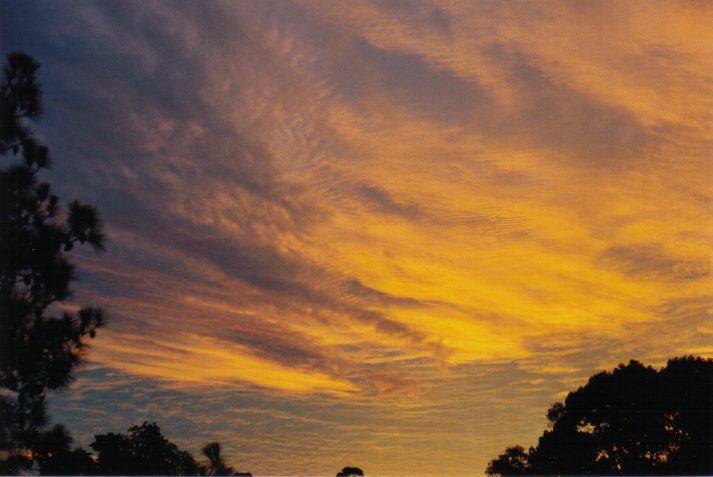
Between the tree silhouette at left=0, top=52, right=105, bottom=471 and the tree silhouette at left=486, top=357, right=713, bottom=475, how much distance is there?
2915 centimetres

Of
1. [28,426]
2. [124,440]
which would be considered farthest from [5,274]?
[124,440]

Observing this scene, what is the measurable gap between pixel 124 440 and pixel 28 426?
34219 mm

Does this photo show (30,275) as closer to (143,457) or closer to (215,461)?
(215,461)

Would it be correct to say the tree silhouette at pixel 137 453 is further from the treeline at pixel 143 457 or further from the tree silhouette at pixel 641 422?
the tree silhouette at pixel 641 422

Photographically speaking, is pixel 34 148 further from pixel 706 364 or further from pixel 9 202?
pixel 706 364

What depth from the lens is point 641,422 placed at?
34594mm

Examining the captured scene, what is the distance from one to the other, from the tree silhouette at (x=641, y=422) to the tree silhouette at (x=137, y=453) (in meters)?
26.5

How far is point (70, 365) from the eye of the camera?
48.4 feet

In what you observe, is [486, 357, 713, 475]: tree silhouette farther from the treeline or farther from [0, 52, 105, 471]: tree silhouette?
[0, 52, 105, 471]: tree silhouette

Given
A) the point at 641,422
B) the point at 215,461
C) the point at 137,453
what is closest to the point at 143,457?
the point at 137,453

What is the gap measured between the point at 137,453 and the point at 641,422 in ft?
105

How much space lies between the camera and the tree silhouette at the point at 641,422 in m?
32.9

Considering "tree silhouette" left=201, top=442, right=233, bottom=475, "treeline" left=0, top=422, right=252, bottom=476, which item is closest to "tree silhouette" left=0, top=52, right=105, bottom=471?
"treeline" left=0, top=422, right=252, bottom=476

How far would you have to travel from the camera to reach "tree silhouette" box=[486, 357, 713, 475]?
32.9 meters
